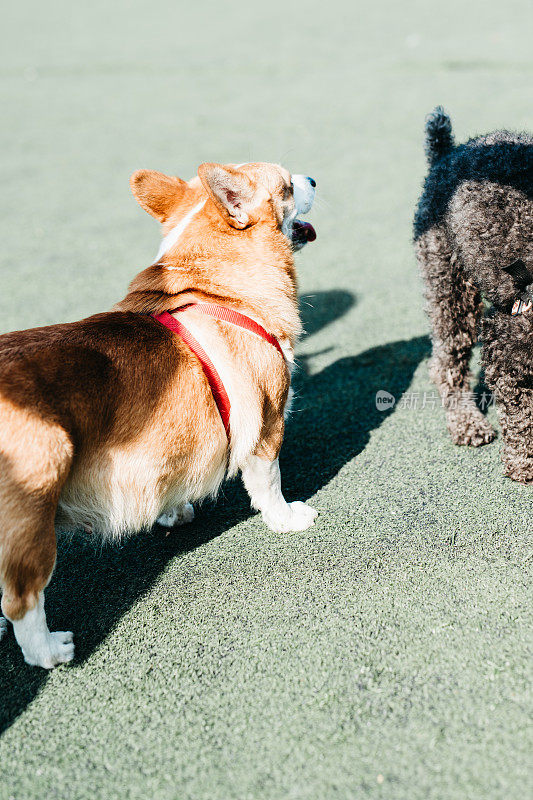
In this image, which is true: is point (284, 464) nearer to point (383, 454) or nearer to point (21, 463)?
point (383, 454)

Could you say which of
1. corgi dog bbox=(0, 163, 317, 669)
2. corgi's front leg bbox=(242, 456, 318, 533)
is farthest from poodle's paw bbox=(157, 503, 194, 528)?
corgi's front leg bbox=(242, 456, 318, 533)

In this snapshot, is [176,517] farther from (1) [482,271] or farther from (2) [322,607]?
(1) [482,271]

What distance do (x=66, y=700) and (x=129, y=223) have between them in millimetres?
5571

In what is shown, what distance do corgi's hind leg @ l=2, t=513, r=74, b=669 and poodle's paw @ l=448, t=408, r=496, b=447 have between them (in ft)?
7.18

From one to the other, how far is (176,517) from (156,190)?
5.05ft

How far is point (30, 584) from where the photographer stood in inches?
86.9

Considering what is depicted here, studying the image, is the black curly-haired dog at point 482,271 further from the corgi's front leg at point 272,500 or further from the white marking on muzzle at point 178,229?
the white marking on muzzle at point 178,229

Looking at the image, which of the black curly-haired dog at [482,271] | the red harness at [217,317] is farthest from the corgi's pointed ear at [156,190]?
the black curly-haired dog at [482,271]

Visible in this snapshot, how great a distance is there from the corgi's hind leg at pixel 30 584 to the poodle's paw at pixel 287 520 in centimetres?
108

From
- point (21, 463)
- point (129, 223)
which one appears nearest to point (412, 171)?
point (129, 223)

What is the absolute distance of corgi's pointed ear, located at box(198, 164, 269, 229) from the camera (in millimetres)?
2588

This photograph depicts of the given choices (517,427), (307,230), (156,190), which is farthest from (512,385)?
(156,190)

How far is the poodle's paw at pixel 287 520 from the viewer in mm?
3037

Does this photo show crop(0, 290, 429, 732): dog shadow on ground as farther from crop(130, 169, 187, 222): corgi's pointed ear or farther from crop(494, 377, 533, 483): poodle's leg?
crop(130, 169, 187, 222): corgi's pointed ear
